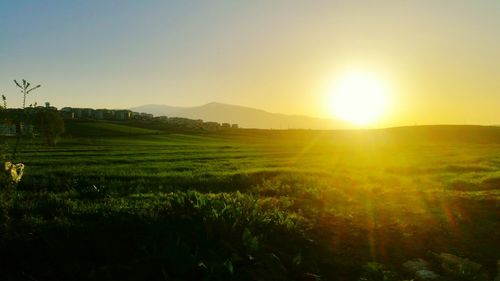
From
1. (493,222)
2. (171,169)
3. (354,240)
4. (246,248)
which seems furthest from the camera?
(171,169)

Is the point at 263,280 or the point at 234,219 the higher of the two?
the point at 234,219

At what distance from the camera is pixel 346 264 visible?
1055 cm

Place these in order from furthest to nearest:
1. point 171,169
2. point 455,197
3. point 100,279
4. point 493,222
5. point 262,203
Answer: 1. point 171,169
2. point 455,197
3. point 262,203
4. point 493,222
5. point 100,279

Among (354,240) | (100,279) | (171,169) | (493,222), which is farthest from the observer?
(171,169)

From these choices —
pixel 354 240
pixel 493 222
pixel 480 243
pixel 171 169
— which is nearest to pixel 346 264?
pixel 354 240

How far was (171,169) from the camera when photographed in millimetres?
34875

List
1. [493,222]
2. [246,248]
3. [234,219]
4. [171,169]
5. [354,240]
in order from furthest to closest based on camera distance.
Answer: [171,169] < [493,222] < [354,240] < [234,219] < [246,248]

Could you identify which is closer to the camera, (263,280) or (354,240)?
(263,280)

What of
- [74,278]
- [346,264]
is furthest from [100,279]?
[346,264]

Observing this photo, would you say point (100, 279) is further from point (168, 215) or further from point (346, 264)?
point (346, 264)

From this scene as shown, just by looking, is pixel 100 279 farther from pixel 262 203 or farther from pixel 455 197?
pixel 455 197

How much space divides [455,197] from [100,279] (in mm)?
14494

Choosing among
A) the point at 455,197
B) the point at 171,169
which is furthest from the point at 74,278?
the point at 171,169

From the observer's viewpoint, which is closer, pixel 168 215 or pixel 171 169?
pixel 168 215
